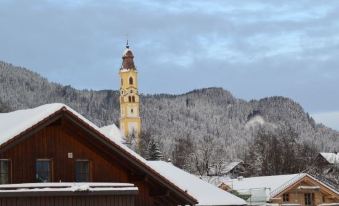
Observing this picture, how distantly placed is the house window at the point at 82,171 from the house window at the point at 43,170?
1.03 meters

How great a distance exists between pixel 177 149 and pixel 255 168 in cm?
2785

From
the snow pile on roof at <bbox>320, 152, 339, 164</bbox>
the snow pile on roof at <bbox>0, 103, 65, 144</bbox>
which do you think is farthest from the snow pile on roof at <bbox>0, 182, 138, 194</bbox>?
the snow pile on roof at <bbox>320, 152, 339, 164</bbox>

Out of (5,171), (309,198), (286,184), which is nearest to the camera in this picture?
(5,171)

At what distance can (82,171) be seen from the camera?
26.0 metres

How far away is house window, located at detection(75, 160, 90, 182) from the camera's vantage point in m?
25.8

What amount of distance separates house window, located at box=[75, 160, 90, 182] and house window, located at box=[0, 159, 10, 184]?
246 cm

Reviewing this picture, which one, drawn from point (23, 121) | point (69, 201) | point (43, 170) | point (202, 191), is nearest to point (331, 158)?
point (202, 191)

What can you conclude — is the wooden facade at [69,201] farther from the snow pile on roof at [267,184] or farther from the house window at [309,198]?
the house window at [309,198]

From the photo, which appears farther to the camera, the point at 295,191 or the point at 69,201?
the point at 295,191

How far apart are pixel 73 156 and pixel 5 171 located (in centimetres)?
248

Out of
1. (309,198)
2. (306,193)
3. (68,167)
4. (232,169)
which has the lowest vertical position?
(309,198)

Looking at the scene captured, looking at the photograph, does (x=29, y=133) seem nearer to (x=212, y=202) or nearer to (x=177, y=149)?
(x=212, y=202)

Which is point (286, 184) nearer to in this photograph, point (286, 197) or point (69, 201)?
point (286, 197)

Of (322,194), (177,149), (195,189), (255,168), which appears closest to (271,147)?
(255,168)
